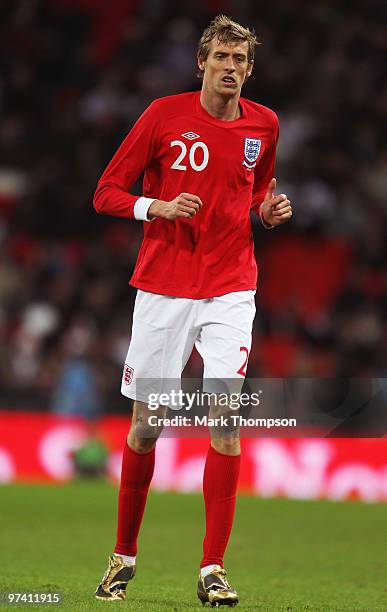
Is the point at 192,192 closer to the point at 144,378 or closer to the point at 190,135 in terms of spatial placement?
the point at 190,135

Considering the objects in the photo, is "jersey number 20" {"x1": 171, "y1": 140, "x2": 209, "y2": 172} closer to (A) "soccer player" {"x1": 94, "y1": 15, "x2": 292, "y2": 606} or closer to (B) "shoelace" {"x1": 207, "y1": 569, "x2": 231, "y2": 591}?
(A) "soccer player" {"x1": 94, "y1": 15, "x2": 292, "y2": 606}

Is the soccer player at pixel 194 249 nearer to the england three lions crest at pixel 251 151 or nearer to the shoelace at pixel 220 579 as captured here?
the england three lions crest at pixel 251 151

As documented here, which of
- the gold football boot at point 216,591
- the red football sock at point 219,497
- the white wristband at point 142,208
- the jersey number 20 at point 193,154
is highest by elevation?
the jersey number 20 at point 193,154

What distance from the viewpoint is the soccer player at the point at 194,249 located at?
5559mm

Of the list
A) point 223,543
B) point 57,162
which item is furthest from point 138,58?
point 223,543

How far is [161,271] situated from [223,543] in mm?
1218

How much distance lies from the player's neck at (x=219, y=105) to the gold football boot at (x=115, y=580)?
2022 millimetres

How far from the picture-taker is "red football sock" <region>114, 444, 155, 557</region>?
571 centimetres

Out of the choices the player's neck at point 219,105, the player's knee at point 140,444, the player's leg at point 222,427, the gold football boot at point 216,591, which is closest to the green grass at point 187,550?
the gold football boot at point 216,591

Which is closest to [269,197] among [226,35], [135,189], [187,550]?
[226,35]

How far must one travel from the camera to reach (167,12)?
17.9 metres

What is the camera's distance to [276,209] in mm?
5730

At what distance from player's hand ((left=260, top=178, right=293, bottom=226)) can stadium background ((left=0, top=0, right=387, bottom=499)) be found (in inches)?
288

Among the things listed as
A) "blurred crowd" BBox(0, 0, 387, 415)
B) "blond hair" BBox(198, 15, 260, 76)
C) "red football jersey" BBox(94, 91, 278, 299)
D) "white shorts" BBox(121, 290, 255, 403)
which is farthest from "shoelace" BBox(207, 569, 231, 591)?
"blurred crowd" BBox(0, 0, 387, 415)
